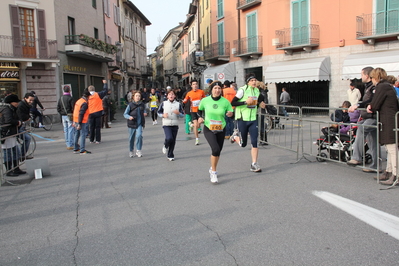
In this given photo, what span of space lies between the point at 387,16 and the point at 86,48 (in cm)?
1741

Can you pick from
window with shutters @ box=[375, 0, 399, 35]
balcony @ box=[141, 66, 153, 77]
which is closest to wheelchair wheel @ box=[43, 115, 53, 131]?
window with shutters @ box=[375, 0, 399, 35]

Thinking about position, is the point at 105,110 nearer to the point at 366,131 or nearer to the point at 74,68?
the point at 74,68

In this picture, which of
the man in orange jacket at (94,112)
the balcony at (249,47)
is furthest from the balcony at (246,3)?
the man in orange jacket at (94,112)

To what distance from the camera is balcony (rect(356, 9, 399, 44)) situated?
18.7 metres

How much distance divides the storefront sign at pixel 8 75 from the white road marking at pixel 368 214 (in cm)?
1936

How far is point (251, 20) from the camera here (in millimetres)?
26453

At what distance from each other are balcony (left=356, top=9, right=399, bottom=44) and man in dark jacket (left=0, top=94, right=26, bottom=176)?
57.5 feet

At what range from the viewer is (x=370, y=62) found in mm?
19031

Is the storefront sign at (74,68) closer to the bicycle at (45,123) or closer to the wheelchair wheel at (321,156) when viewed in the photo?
the bicycle at (45,123)

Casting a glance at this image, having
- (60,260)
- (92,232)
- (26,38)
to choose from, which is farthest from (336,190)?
(26,38)

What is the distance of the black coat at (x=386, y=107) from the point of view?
19.8 feet

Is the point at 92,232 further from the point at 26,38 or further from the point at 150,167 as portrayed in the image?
the point at 26,38

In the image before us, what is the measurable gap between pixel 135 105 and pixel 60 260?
240 inches

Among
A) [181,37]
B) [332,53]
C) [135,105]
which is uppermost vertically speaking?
[181,37]
